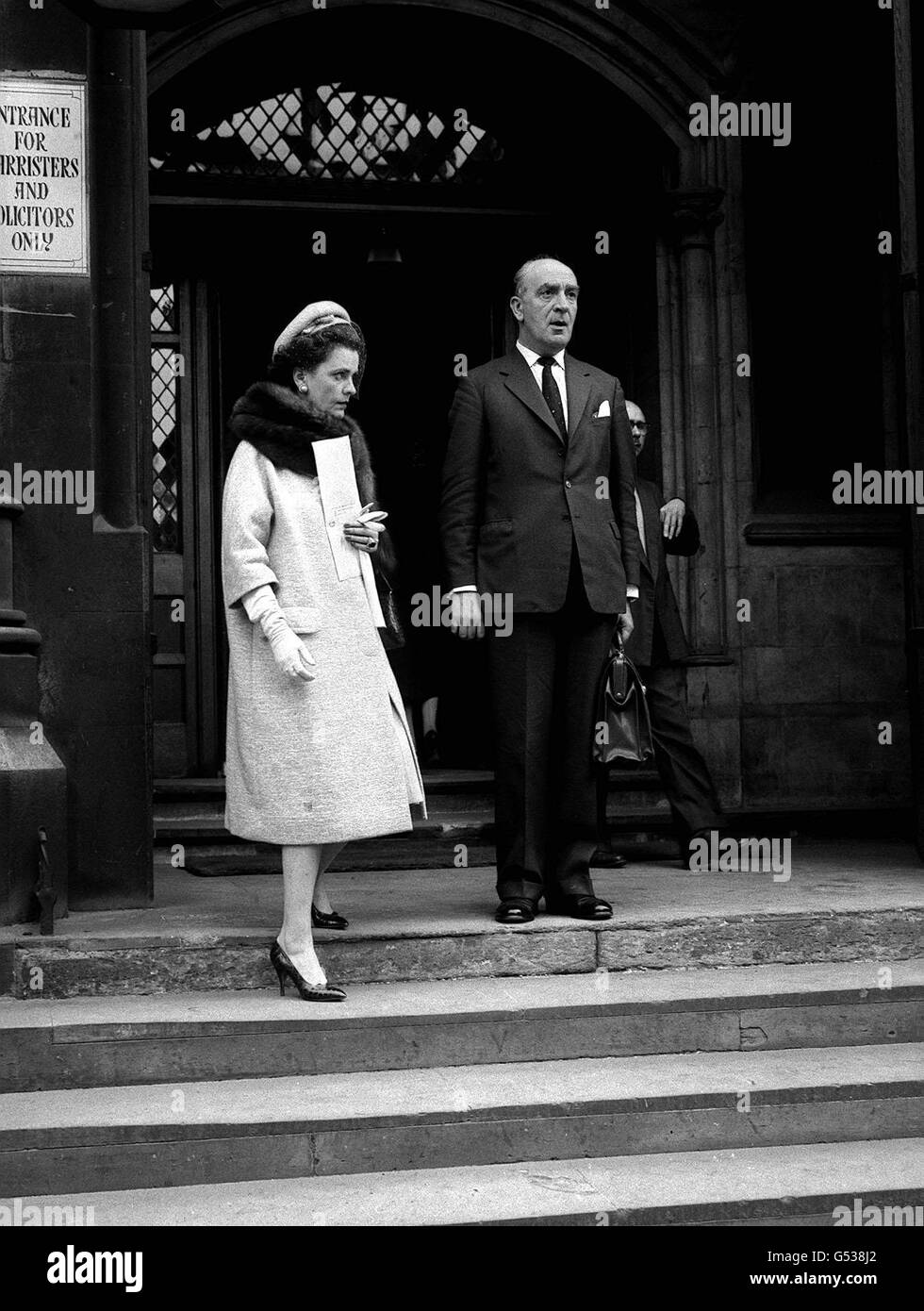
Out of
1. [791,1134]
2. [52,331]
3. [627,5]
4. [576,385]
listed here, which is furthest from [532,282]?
[627,5]

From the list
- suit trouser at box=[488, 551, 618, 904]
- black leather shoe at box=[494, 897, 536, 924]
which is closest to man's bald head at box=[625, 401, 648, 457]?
suit trouser at box=[488, 551, 618, 904]

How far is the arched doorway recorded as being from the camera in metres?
8.91

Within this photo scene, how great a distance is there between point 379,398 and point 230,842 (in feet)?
11.2

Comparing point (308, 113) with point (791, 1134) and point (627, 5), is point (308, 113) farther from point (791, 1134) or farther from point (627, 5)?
point (791, 1134)

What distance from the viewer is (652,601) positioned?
285 inches

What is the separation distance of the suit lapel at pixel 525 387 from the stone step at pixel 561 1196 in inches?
98.2

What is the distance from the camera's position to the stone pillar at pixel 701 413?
28.7ft

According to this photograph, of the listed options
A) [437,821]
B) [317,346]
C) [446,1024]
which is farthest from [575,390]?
[437,821]

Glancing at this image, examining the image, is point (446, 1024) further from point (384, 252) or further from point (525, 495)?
point (384, 252)

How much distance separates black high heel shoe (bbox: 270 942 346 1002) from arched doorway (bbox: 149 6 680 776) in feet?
12.4

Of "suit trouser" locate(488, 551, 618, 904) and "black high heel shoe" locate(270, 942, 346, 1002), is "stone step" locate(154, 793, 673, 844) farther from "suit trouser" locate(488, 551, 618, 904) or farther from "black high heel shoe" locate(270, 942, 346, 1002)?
"black high heel shoe" locate(270, 942, 346, 1002)

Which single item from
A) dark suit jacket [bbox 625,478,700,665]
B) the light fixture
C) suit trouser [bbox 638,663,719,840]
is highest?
the light fixture

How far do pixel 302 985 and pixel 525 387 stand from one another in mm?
2171

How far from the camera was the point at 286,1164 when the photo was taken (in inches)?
172
